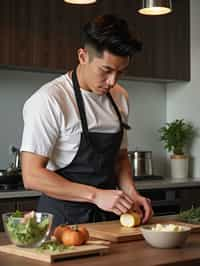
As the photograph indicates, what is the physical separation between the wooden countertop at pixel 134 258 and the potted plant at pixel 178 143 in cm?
300

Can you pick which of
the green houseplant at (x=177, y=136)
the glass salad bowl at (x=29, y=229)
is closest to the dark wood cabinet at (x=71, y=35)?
the green houseplant at (x=177, y=136)

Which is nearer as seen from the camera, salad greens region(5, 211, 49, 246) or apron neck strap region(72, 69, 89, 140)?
salad greens region(5, 211, 49, 246)

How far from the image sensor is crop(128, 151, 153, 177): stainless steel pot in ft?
15.8

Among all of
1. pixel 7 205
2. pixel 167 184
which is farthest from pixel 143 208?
pixel 167 184

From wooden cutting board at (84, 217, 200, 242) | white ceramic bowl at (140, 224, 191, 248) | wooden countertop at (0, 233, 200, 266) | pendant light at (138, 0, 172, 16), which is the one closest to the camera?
wooden countertop at (0, 233, 200, 266)

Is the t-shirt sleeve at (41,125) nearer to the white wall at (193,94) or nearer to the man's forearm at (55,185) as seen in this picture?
the man's forearm at (55,185)

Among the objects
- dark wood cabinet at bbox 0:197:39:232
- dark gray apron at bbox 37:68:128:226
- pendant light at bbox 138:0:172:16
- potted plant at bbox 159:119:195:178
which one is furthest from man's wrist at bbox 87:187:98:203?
potted plant at bbox 159:119:195:178

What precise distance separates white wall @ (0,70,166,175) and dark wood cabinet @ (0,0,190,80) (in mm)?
270

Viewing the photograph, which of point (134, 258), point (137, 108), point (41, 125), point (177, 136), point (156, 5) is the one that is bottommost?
point (134, 258)

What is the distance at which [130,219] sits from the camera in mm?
2254

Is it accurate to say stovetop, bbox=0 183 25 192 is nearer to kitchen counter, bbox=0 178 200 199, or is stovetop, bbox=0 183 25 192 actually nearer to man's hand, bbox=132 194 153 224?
kitchen counter, bbox=0 178 200 199

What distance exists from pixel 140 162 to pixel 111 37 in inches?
105

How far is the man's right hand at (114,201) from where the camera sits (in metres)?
2.18

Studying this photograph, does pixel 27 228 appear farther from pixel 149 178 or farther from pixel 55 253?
pixel 149 178
